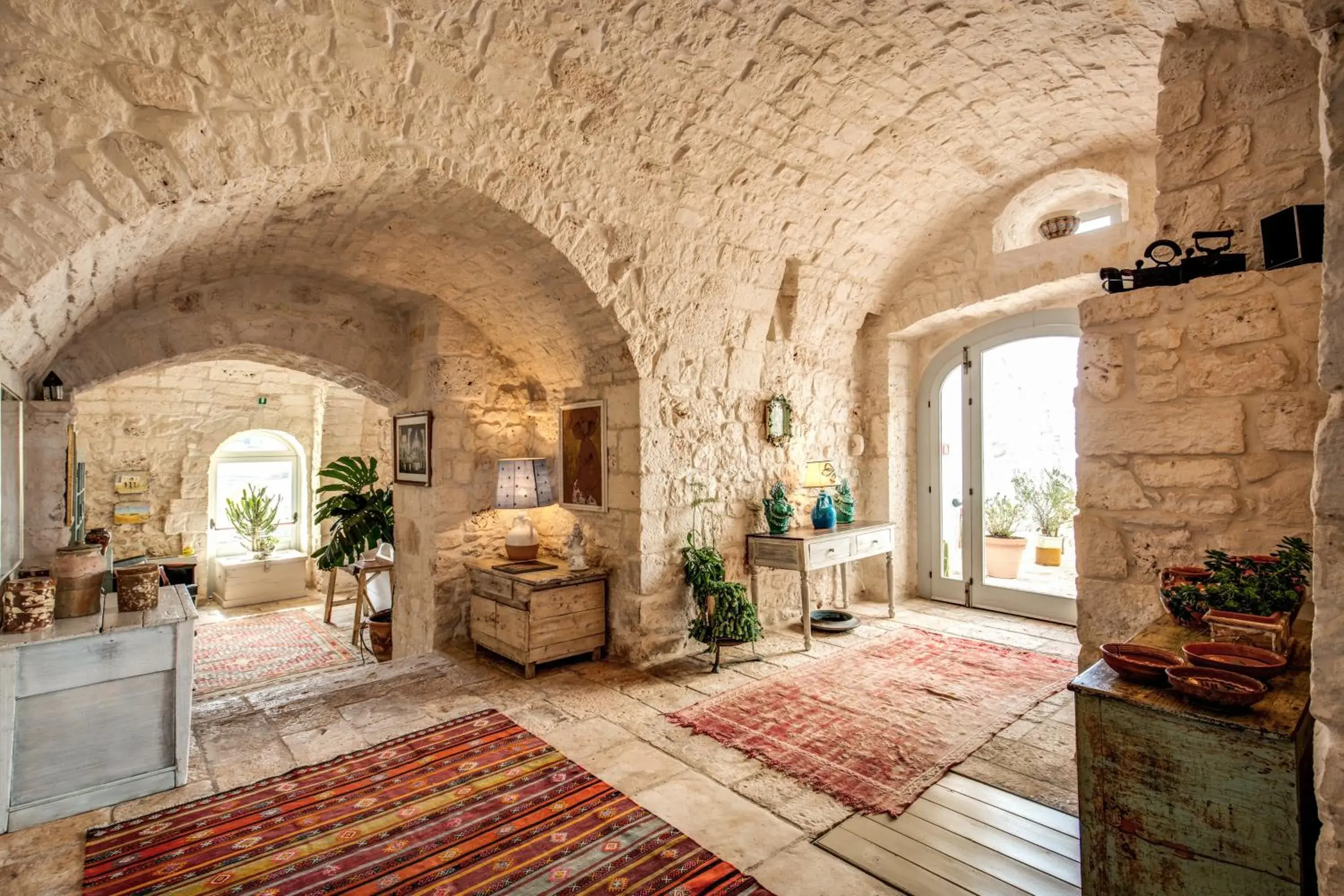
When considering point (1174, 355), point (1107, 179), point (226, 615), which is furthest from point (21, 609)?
point (1107, 179)

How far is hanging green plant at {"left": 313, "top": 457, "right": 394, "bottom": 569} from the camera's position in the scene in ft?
16.8

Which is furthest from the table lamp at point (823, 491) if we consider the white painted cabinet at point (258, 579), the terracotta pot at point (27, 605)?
the white painted cabinet at point (258, 579)

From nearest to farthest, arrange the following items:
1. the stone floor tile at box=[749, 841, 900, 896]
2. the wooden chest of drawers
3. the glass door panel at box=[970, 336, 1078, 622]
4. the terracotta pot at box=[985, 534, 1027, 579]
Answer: the stone floor tile at box=[749, 841, 900, 896] → the wooden chest of drawers → the glass door panel at box=[970, 336, 1078, 622] → the terracotta pot at box=[985, 534, 1027, 579]

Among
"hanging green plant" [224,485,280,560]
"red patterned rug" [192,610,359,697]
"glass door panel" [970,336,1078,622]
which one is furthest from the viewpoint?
"hanging green plant" [224,485,280,560]

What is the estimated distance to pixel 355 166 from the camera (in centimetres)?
270

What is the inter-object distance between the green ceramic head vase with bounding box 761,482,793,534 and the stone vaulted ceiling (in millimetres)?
1154

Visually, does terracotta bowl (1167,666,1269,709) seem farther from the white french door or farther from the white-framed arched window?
the white-framed arched window

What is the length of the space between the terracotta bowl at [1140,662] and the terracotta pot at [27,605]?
343cm

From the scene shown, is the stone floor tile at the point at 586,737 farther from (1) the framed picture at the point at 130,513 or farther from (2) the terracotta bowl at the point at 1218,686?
(1) the framed picture at the point at 130,513

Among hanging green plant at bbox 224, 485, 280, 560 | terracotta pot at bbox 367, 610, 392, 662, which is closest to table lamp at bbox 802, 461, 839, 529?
terracotta pot at bbox 367, 610, 392, 662

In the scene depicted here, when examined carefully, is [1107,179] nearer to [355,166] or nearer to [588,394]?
[588,394]

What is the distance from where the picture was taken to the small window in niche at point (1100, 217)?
561cm

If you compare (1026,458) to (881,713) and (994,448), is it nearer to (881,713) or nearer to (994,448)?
(994,448)

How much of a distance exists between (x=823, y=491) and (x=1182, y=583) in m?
2.73
